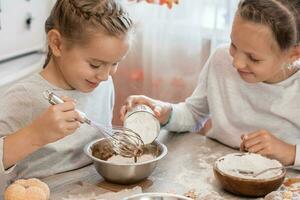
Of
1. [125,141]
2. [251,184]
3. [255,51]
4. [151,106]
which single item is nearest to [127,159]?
[125,141]

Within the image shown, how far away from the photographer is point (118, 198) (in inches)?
44.3

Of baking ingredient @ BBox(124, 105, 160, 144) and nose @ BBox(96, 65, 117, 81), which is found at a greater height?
nose @ BBox(96, 65, 117, 81)

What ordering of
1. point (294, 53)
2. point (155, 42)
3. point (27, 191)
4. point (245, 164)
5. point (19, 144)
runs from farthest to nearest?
point (155, 42)
point (294, 53)
point (245, 164)
point (19, 144)
point (27, 191)

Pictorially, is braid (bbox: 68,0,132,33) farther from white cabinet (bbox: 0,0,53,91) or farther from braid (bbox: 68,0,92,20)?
white cabinet (bbox: 0,0,53,91)

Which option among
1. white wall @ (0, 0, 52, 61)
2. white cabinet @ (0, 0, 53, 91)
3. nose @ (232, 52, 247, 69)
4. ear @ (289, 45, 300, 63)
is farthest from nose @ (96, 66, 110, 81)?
white wall @ (0, 0, 52, 61)

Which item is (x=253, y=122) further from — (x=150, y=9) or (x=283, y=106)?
(x=150, y=9)

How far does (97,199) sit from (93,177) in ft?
0.42

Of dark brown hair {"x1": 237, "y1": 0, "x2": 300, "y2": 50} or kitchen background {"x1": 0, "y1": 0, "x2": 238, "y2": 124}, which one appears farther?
kitchen background {"x1": 0, "y1": 0, "x2": 238, "y2": 124}

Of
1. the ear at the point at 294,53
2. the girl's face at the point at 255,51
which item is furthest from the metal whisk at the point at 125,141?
the ear at the point at 294,53

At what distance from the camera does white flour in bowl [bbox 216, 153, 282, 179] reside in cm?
122

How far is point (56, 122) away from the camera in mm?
1122

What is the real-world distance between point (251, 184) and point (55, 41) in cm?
61

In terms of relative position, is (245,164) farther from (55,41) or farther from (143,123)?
(55,41)

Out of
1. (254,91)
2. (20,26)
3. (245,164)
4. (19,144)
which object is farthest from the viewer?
(20,26)
